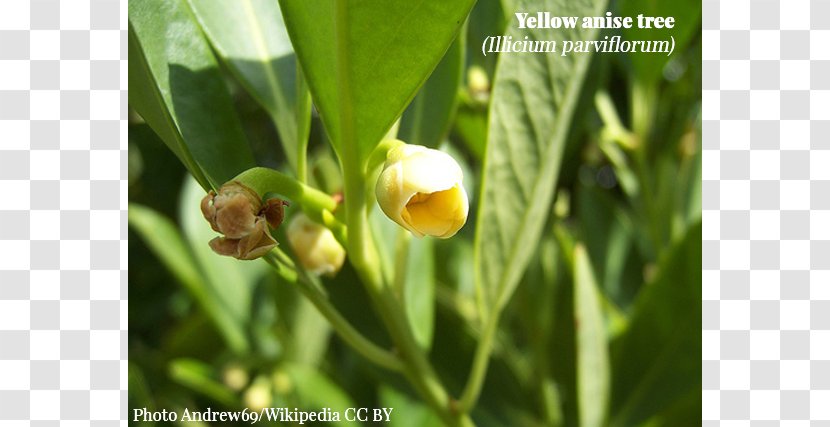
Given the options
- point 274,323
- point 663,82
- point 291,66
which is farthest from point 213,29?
point 663,82

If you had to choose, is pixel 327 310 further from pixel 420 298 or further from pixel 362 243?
pixel 420 298

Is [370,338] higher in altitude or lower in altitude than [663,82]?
lower

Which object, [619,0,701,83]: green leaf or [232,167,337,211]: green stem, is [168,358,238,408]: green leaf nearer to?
[232,167,337,211]: green stem

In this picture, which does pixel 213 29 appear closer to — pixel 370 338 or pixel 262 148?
pixel 370 338

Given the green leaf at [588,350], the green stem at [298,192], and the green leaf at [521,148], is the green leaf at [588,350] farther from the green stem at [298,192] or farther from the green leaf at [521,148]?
the green stem at [298,192]

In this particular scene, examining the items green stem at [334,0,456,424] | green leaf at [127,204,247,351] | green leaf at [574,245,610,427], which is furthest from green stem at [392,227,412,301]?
green leaf at [127,204,247,351]

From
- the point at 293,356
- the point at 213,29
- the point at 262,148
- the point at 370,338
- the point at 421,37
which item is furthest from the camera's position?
the point at 262,148
